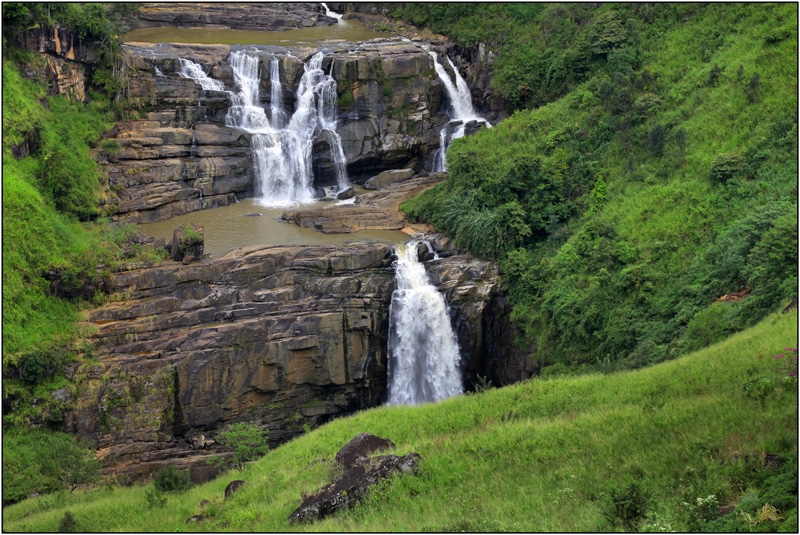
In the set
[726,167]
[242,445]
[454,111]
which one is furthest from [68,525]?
[454,111]

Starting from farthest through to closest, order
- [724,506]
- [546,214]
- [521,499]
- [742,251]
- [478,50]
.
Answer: [478,50] < [546,214] < [742,251] < [521,499] < [724,506]

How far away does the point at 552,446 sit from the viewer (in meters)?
15.3

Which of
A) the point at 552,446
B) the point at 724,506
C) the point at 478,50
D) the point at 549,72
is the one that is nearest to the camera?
the point at 724,506

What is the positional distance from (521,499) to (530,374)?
14.7 meters

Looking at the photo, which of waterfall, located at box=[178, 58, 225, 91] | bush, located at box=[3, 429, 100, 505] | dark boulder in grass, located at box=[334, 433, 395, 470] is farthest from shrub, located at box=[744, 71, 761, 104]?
bush, located at box=[3, 429, 100, 505]

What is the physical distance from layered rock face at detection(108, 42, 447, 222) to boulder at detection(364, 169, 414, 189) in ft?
4.34

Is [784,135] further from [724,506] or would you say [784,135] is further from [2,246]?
[2,246]

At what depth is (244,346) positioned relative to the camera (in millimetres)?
26953

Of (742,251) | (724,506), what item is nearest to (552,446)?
(724,506)

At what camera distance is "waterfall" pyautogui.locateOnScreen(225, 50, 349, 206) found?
37.0 metres

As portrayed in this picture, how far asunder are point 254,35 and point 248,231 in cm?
1864

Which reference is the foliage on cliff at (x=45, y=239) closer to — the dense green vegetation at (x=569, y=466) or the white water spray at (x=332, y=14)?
the dense green vegetation at (x=569, y=466)

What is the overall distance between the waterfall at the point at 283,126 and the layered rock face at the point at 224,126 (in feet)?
1.14

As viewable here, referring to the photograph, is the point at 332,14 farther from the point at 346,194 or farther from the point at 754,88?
the point at 754,88
